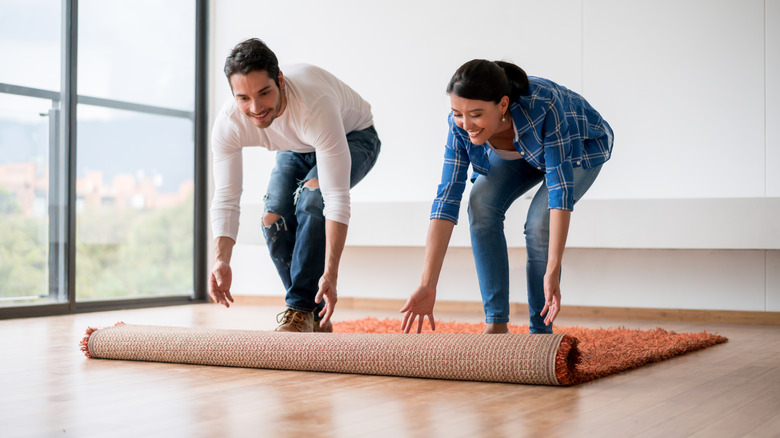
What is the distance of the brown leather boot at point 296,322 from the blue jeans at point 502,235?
566 mm

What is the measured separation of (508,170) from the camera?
87.6 inches

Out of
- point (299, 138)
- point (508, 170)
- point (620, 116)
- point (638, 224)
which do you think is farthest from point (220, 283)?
point (620, 116)

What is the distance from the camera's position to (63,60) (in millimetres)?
4117

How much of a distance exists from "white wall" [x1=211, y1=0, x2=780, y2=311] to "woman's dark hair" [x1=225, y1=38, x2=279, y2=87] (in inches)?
58.7

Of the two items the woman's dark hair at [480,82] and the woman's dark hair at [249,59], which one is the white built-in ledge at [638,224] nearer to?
the woman's dark hair at [480,82]

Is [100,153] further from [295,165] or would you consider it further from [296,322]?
[296,322]

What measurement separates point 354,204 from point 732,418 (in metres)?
2.87

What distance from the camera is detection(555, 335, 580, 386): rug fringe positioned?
173 cm

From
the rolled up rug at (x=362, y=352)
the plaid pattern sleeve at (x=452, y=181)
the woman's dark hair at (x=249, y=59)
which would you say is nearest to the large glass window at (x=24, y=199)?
the rolled up rug at (x=362, y=352)

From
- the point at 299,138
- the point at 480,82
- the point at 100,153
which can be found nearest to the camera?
the point at 480,82

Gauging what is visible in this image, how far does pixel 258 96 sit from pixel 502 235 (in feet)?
2.56

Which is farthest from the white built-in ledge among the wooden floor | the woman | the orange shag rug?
the woman

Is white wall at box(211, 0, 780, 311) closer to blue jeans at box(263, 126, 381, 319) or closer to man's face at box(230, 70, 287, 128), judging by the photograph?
blue jeans at box(263, 126, 381, 319)

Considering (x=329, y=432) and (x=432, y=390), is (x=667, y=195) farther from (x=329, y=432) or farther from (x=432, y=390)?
(x=329, y=432)
